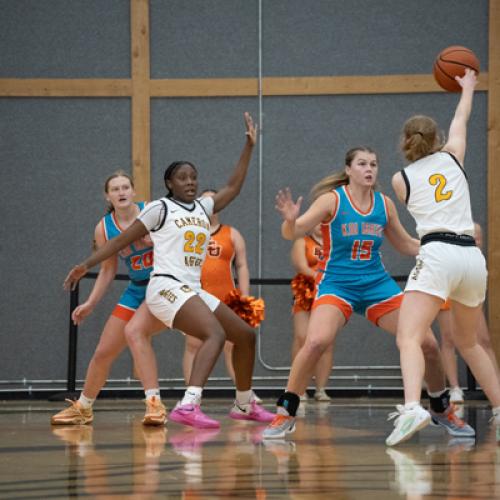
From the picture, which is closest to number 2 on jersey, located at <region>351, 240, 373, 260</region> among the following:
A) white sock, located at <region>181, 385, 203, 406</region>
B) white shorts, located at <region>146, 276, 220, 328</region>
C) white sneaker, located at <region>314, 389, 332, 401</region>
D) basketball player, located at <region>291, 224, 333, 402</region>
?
white shorts, located at <region>146, 276, 220, 328</region>

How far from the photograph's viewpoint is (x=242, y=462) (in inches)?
213

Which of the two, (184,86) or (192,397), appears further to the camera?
(184,86)

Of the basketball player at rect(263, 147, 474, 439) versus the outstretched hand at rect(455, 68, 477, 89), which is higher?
the outstretched hand at rect(455, 68, 477, 89)

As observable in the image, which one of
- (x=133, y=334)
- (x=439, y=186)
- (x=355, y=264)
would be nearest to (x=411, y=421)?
(x=439, y=186)

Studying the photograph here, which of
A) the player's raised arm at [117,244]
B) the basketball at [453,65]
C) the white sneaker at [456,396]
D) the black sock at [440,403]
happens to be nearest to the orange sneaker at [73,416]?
the player's raised arm at [117,244]

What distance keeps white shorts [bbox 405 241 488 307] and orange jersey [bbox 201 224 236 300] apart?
410cm

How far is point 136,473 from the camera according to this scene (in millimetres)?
5020

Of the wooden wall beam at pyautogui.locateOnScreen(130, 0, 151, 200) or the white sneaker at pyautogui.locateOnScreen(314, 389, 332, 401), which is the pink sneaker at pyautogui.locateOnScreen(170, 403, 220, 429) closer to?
the white sneaker at pyautogui.locateOnScreen(314, 389, 332, 401)

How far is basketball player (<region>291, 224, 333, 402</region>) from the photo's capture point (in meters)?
10.5

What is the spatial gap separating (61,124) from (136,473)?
25.7 ft

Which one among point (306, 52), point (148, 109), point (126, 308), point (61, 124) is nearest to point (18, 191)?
point (61, 124)

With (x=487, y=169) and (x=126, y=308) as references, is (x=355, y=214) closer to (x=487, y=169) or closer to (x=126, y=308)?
(x=126, y=308)

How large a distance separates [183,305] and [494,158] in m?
5.75

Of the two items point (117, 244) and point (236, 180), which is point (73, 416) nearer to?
point (117, 244)
